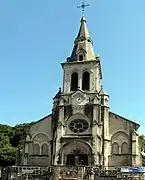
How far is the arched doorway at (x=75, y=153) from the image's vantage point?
3586 centimetres

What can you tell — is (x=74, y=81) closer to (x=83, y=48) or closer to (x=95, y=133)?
(x=83, y=48)

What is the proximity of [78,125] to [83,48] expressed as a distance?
1136cm

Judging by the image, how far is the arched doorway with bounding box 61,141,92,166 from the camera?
118 feet

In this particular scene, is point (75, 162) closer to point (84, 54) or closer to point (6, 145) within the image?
point (84, 54)

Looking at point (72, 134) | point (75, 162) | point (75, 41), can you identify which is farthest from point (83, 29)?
A: point (75, 162)

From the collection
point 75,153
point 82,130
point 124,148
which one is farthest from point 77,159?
point 124,148

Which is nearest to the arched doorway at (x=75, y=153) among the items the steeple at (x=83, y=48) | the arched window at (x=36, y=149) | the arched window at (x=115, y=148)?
the arched window at (x=115, y=148)

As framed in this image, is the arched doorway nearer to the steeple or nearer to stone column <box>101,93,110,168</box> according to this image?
stone column <box>101,93,110,168</box>

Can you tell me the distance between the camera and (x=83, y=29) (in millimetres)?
45312

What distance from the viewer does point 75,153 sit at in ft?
119

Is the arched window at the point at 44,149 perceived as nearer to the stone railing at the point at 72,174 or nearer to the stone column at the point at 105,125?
the stone railing at the point at 72,174

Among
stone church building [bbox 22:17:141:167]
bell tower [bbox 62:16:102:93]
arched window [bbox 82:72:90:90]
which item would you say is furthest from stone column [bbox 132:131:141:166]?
arched window [bbox 82:72:90:90]

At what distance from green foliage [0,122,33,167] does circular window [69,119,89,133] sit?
1313 cm

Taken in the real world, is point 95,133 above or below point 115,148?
above
